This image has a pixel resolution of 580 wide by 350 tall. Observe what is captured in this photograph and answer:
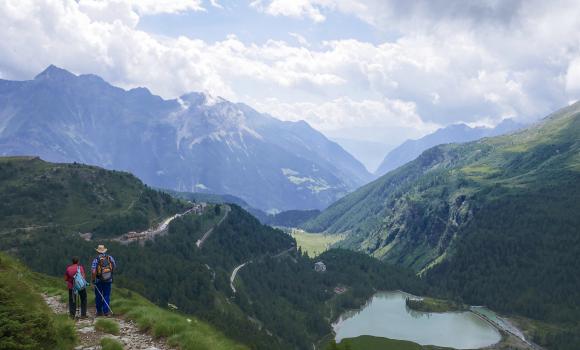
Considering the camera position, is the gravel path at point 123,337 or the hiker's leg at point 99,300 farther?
the hiker's leg at point 99,300

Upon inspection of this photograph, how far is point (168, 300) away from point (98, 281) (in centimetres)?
11426

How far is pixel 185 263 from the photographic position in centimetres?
19525

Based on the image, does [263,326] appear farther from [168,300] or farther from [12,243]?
[12,243]

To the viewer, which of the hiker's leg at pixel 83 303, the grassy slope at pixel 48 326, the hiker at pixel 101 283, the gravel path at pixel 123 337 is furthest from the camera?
the hiker at pixel 101 283

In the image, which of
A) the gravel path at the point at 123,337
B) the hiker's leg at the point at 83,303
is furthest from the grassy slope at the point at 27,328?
the hiker's leg at the point at 83,303

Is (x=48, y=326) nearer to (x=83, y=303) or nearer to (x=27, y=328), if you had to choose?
(x=27, y=328)

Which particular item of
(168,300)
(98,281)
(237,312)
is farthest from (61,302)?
(237,312)

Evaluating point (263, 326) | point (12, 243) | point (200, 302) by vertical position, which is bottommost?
point (263, 326)

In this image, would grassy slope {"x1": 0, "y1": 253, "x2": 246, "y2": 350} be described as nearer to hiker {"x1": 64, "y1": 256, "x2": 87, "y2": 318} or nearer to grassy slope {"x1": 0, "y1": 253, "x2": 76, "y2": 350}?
grassy slope {"x1": 0, "y1": 253, "x2": 76, "y2": 350}

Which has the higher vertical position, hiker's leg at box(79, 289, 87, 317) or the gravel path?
hiker's leg at box(79, 289, 87, 317)

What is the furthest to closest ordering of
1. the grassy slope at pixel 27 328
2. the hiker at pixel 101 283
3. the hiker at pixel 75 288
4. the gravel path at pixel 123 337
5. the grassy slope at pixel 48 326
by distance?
the hiker at pixel 101 283 → the hiker at pixel 75 288 → the gravel path at pixel 123 337 → the grassy slope at pixel 48 326 → the grassy slope at pixel 27 328

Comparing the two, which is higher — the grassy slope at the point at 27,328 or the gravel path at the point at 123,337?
the grassy slope at the point at 27,328

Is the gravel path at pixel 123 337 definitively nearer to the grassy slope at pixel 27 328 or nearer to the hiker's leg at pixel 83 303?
the hiker's leg at pixel 83 303

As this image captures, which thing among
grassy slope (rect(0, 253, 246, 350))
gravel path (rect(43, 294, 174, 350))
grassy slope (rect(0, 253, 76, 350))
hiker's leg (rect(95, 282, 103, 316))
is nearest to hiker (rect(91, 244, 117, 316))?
hiker's leg (rect(95, 282, 103, 316))
